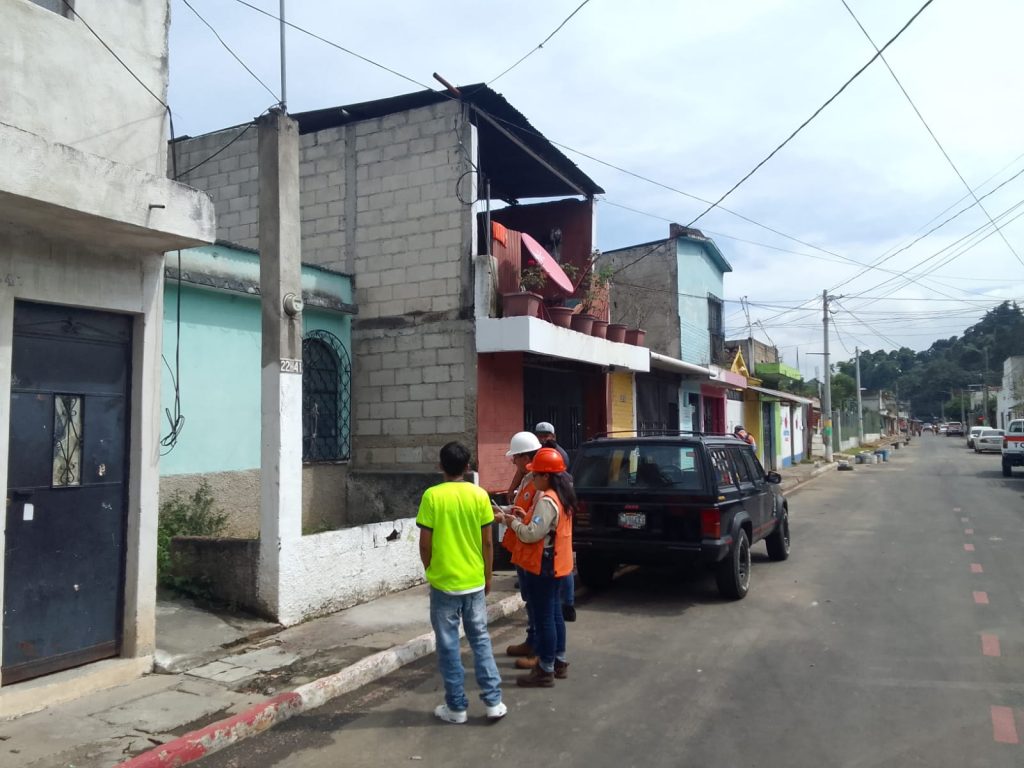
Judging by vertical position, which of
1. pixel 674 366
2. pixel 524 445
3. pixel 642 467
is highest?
pixel 674 366

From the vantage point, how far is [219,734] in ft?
15.1

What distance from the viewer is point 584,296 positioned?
13602mm

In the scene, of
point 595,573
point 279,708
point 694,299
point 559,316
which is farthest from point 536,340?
point 694,299

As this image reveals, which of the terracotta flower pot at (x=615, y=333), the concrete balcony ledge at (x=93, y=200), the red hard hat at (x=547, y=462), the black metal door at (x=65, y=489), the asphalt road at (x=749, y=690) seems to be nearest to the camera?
the asphalt road at (x=749, y=690)

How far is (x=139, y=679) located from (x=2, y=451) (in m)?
1.92

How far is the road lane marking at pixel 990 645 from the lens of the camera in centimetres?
609

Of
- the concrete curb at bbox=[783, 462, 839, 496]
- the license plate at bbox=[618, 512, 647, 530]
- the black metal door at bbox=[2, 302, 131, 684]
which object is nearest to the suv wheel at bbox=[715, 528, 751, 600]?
the license plate at bbox=[618, 512, 647, 530]

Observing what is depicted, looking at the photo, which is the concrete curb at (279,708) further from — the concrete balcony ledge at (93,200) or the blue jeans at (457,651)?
the concrete balcony ledge at (93,200)

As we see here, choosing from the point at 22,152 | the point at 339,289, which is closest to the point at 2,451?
the point at 22,152

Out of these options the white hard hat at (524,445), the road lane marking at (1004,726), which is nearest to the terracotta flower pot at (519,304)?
the white hard hat at (524,445)

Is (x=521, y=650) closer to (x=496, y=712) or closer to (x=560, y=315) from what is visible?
(x=496, y=712)

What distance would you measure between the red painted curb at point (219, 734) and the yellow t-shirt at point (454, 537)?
1.29 metres

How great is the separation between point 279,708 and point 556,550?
81.6 inches

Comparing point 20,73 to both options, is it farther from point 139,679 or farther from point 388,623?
point 388,623
